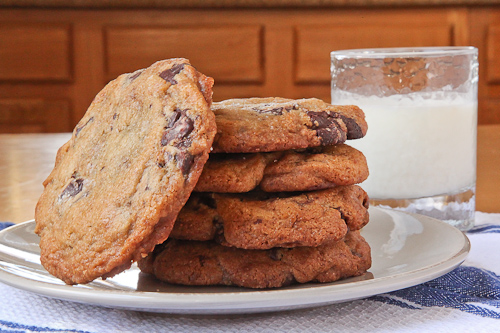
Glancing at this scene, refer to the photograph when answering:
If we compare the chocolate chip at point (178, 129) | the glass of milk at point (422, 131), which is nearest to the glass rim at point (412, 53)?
the glass of milk at point (422, 131)

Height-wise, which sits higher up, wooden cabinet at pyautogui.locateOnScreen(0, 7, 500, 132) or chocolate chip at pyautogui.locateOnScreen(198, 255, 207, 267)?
wooden cabinet at pyautogui.locateOnScreen(0, 7, 500, 132)

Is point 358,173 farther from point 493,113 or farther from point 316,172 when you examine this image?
point 493,113

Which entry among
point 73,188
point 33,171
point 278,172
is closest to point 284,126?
point 278,172

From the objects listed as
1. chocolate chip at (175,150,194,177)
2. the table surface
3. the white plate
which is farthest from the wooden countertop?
chocolate chip at (175,150,194,177)

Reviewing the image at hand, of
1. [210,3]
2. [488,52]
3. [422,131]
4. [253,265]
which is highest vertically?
[210,3]

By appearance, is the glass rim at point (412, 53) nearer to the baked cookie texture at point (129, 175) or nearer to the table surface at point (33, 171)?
the table surface at point (33, 171)

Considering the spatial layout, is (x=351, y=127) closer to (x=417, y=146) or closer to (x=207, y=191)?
(x=207, y=191)

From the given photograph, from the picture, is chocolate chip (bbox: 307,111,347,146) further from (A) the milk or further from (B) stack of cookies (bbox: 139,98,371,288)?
(A) the milk
